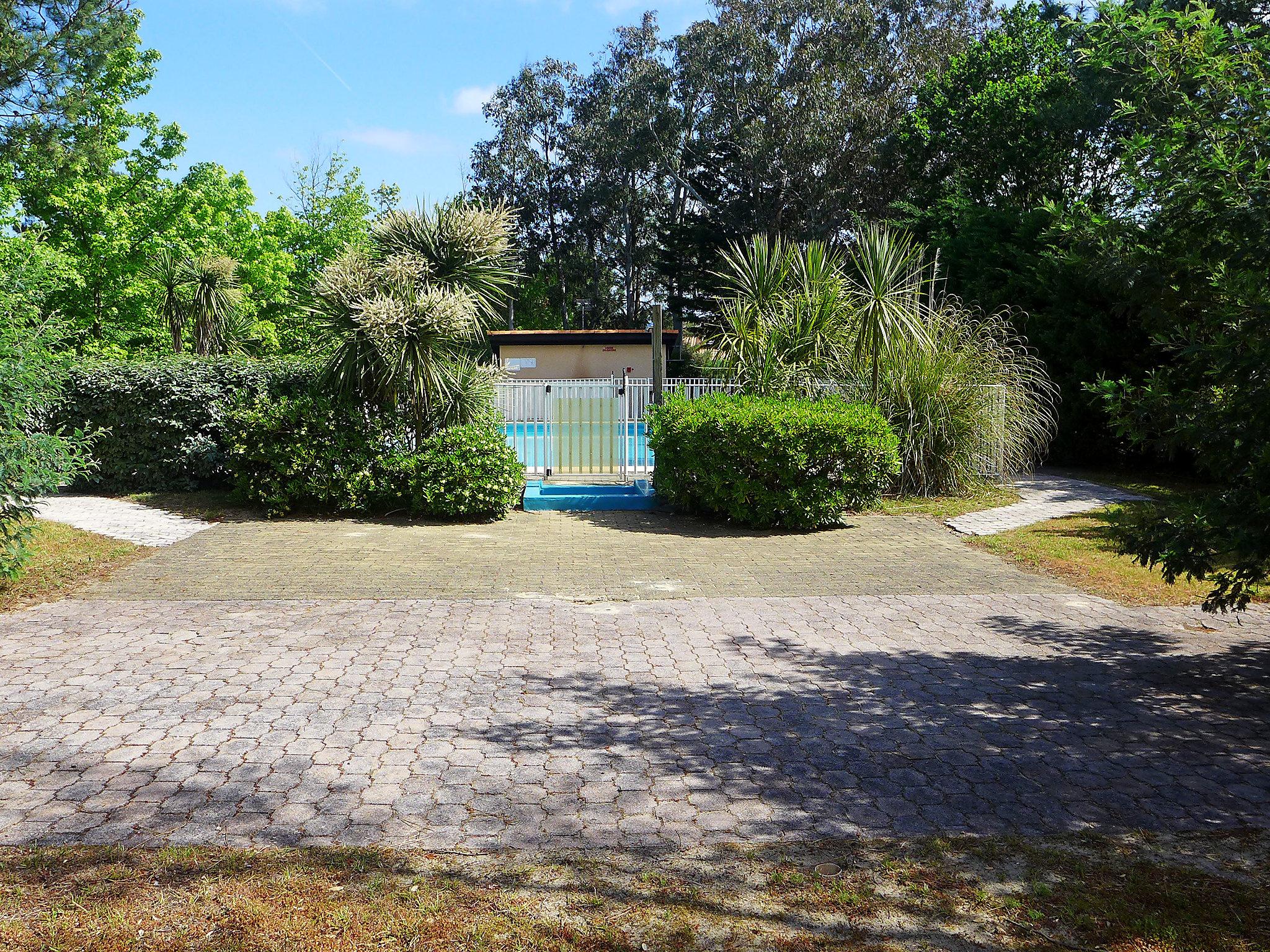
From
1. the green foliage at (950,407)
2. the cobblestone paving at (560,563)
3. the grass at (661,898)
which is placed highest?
the green foliage at (950,407)

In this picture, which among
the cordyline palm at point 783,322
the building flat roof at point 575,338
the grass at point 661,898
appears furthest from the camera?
the building flat roof at point 575,338

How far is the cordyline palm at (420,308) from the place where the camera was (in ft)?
38.8

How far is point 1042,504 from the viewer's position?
514 inches

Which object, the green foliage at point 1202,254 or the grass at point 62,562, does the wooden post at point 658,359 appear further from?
the green foliage at point 1202,254

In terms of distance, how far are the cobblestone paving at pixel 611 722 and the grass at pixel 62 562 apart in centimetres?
57

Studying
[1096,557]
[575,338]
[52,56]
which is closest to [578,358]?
[575,338]

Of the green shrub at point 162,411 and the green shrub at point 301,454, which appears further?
the green shrub at point 162,411

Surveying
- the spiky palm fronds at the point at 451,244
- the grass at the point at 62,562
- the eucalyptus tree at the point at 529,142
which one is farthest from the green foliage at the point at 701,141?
the grass at the point at 62,562

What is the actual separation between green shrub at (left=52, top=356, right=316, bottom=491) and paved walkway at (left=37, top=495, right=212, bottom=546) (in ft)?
2.02

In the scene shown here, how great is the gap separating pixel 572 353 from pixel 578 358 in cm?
26

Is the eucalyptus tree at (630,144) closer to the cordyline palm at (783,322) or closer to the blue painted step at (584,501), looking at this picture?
the cordyline palm at (783,322)

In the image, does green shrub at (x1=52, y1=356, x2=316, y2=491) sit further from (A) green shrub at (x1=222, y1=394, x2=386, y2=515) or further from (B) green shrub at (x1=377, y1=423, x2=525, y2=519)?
(B) green shrub at (x1=377, y1=423, x2=525, y2=519)

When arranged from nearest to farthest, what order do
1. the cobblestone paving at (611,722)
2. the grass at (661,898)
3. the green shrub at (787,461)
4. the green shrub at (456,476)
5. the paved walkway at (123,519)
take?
the grass at (661,898) → the cobblestone paving at (611,722) → the paved walkway at (123,519) → the green shrub at (787,461) → the green shrub at (456,476)

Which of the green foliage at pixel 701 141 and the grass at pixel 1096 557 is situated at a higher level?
the green foliage at pixel 701 141
